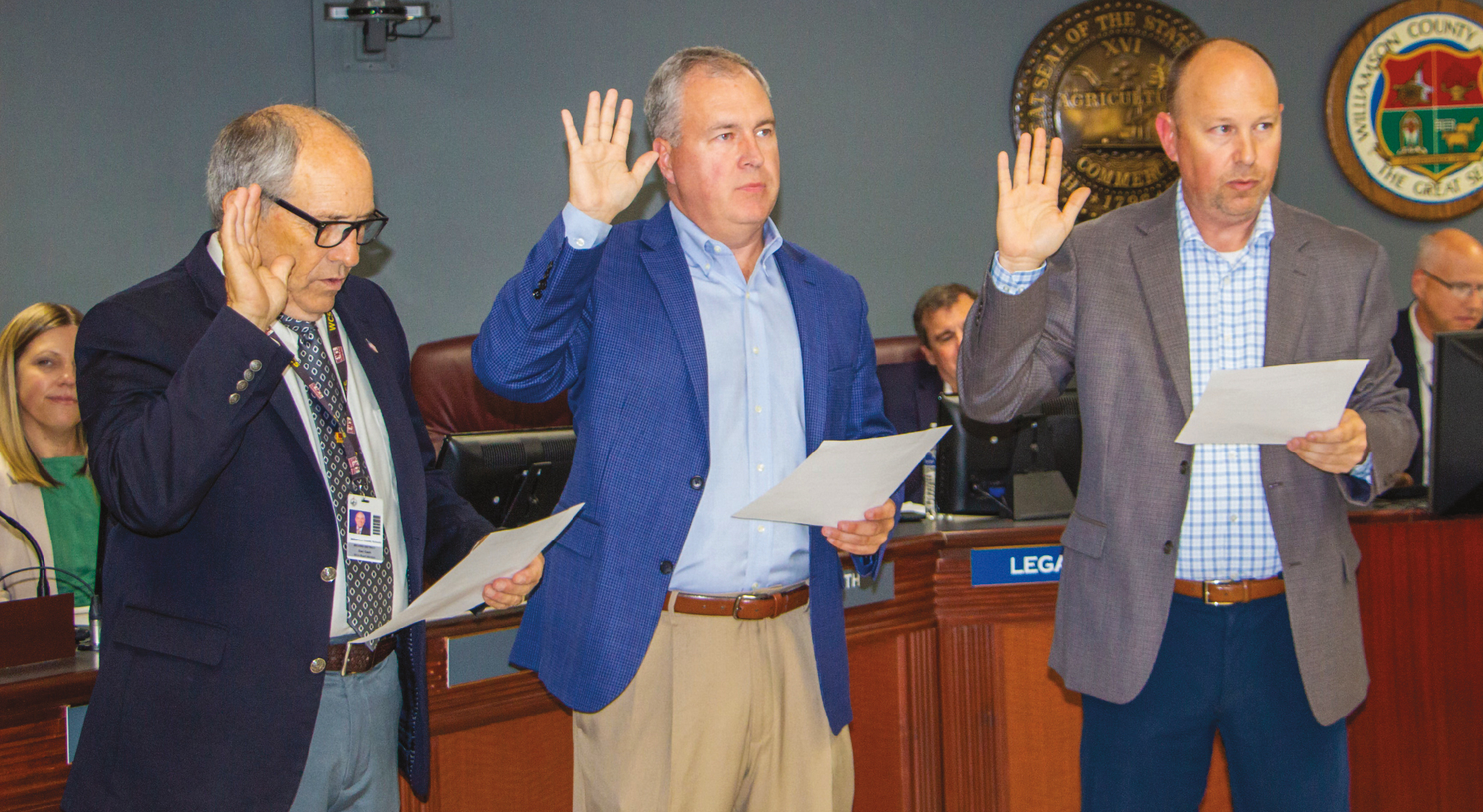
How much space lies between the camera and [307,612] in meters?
1.43

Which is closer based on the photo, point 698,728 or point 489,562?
point 489,562

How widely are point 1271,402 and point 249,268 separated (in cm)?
138

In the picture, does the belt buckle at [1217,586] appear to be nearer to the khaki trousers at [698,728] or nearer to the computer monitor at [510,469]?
the khaki trousers at [698,728]

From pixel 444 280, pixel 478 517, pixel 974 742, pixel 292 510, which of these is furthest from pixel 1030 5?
pixel 292 510

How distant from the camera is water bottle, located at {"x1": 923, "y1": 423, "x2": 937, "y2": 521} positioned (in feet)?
10.7

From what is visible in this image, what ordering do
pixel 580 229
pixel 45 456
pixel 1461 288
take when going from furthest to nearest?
pixel 1461 288 < pixel 45 456 < pixel 580 229

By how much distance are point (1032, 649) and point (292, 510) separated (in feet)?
6.17

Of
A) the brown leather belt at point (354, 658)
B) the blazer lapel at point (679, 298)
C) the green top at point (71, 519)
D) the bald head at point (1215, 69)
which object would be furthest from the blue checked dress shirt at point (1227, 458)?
the green top at point (71, 519)

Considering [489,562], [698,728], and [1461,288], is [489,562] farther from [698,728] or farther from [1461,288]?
[1461,288]

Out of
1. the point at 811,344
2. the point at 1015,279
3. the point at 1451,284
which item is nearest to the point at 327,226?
the point at 811,344

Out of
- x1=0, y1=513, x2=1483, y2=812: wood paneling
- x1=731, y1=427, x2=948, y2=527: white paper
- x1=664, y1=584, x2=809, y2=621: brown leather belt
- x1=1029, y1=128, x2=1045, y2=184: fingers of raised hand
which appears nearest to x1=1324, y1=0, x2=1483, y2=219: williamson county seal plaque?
x1=0, y1=513, x2=1483, y2=812: wood paneling

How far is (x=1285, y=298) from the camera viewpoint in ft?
6.15

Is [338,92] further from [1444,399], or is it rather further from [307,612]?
[1444,399]

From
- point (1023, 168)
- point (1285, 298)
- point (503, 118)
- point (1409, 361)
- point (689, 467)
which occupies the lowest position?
point (689, 467)
